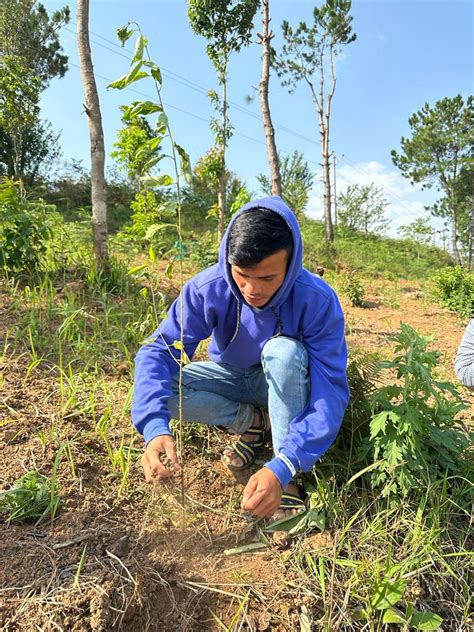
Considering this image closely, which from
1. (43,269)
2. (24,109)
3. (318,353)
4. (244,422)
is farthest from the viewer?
(24,109)

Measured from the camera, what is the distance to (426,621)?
108 centimetres

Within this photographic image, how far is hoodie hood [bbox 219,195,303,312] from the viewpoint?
132cm

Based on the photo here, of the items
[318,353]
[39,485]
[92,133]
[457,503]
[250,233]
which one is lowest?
[457,503]

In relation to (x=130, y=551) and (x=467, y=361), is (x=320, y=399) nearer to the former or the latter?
(x=130, y=551)

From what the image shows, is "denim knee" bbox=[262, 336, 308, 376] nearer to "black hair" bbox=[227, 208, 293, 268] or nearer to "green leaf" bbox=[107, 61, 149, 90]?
"black hair" bbox=[227, 208, 293, 268]

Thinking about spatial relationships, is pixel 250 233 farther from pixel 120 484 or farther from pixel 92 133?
pixel 92 133

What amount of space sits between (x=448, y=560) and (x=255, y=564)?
600 mm

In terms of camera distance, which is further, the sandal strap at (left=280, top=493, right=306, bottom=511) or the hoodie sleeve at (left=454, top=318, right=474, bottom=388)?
the hoodie sleeve at (left=454, top=318, right=474, bottom=388)

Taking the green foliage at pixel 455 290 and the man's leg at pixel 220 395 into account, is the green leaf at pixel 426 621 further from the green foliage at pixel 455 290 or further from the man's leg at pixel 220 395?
the green foliage at pixel 455 290

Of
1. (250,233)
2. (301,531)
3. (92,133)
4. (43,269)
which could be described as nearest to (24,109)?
(92,133)

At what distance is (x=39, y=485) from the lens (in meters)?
1.37

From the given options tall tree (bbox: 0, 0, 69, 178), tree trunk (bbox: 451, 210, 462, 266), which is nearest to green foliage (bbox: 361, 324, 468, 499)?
tall tree (bbox: 0, 0, 69, 178)

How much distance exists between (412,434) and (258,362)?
65 centimetres

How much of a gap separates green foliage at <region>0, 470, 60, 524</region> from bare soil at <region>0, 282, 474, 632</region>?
36 mm
